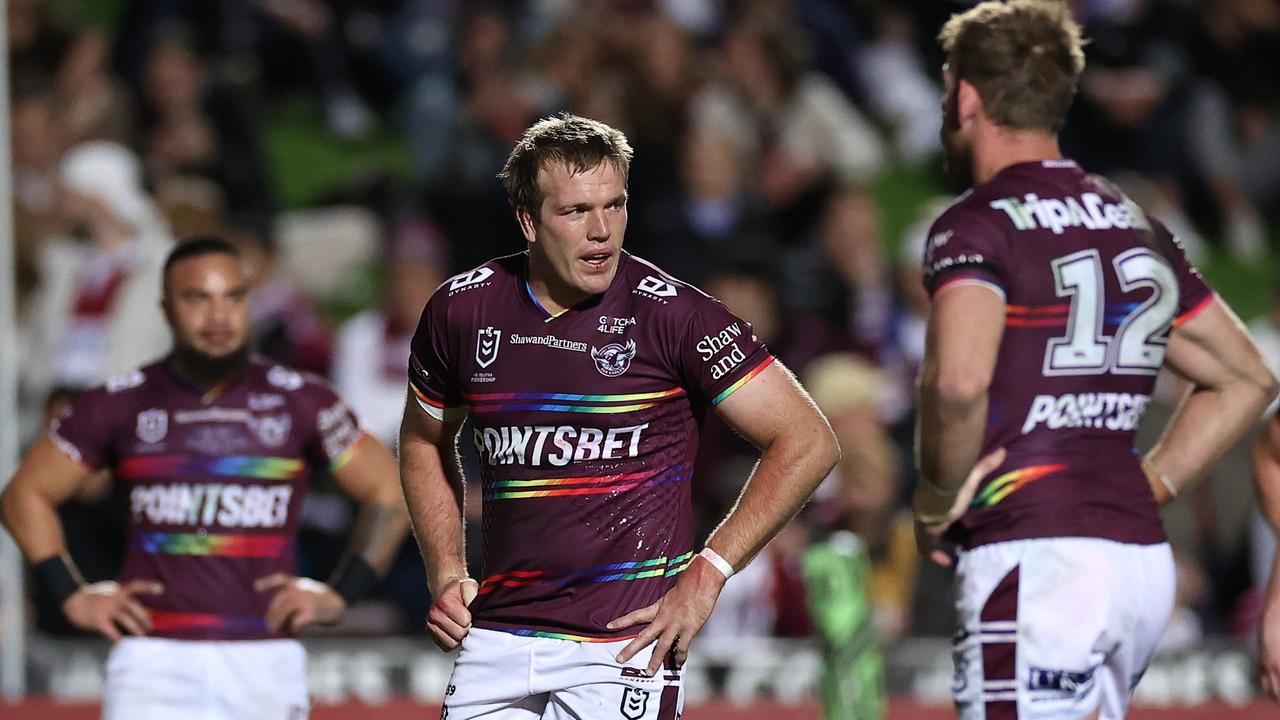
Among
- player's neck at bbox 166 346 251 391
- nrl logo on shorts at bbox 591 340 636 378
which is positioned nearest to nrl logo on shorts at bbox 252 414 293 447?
player's neck at bbox 166 346 251 391

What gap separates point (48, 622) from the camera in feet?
32.0

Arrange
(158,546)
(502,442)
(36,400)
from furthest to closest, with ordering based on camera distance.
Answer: (36,400) < (158,546) < (502,442)

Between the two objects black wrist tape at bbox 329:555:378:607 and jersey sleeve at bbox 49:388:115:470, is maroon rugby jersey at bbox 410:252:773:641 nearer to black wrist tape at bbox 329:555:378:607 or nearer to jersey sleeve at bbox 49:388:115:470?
black wrist tape at bbox 329:555:378:607

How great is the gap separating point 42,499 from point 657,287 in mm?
2726

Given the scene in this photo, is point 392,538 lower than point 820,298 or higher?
lower

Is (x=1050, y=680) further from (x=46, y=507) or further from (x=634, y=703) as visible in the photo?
(x=46, y=507)

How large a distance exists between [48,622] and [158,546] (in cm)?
364

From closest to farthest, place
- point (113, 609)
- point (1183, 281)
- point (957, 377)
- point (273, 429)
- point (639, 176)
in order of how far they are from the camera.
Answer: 1. point (957, 377)
2. point (1183, 281)
3. point (113, 609)
4. point (273, 429)
5. point (639, 176)

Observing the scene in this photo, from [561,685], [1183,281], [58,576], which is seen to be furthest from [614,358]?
[58,576]

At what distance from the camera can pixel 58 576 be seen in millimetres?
6500

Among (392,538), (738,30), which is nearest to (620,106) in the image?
(738,30)

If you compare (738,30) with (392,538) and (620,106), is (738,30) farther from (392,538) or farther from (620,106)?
(392,538)

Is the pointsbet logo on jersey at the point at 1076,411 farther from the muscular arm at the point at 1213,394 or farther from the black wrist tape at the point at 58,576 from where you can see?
the black wrist tape at the point at 58,576

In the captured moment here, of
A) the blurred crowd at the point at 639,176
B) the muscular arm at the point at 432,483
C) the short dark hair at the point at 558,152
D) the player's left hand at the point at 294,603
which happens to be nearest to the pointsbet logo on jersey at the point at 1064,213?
the short dark hair at the point at 558,152
